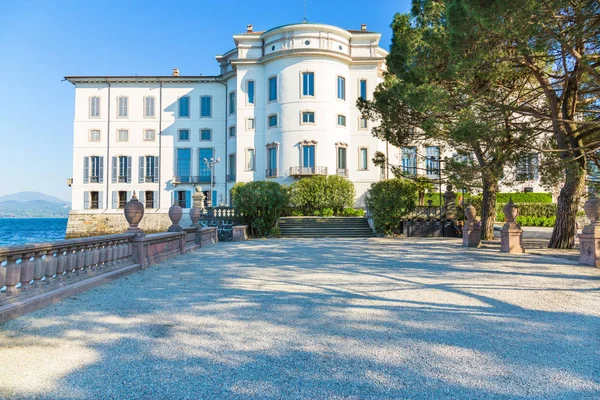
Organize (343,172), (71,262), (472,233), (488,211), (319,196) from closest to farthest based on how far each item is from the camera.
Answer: (71,262)
(472,233)
(488,211)
(319,196)
(343,172)

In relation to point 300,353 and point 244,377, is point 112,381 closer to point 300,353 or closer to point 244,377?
point 244,377

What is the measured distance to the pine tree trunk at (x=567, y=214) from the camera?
11805 mm

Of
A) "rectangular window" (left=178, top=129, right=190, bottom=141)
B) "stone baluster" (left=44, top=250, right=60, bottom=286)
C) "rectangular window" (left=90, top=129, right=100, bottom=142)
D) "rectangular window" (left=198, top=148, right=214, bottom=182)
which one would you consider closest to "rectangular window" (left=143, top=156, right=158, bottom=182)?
"rectangular window" (left=178, top=129, right=190, bottom=141)

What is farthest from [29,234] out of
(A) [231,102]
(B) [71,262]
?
(B) [71,262]

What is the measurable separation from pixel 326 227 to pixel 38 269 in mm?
18247

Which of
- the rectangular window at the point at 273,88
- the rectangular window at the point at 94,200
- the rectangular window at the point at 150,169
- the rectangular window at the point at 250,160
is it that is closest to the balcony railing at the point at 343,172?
the rectangular window at the point at 250,160

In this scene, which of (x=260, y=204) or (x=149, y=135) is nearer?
(x=260, y=204)

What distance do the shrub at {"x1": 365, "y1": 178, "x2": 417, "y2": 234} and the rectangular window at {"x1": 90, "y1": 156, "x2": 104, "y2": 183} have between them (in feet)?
88.4

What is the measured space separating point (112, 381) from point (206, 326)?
140 cm

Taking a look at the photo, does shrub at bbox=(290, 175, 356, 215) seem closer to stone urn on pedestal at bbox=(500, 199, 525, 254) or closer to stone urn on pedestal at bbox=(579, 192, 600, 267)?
stone urn on pedestal at bbox=(500, 199, 525, 254)

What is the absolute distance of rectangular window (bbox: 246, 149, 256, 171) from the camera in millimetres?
32375

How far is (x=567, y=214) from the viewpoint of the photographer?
1208 centimetres

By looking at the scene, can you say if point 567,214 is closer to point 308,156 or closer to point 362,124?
point 308,156

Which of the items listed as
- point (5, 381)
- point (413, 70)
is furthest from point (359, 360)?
point (413, 70)
